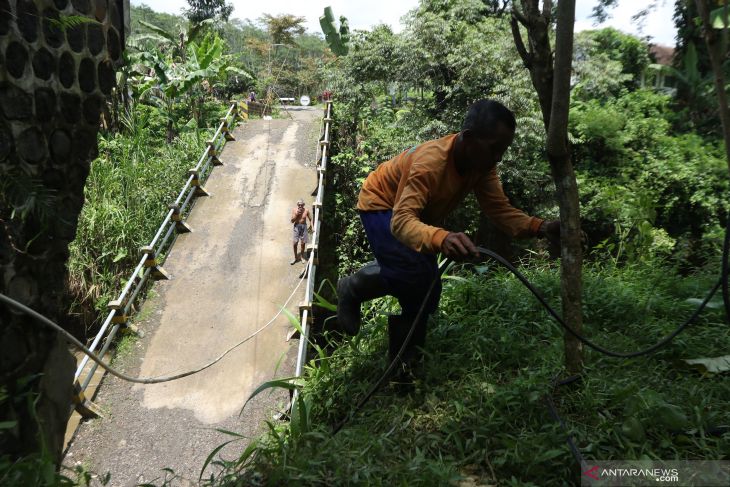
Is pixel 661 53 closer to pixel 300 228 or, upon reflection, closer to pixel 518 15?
pixel 300 228

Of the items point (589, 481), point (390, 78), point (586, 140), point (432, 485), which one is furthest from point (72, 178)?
point (586, 140)

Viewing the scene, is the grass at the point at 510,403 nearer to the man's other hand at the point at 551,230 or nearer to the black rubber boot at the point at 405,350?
the black rubber boot at the point at 405,350

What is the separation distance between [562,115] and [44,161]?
257cm

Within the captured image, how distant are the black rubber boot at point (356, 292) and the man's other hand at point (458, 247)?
82 cm

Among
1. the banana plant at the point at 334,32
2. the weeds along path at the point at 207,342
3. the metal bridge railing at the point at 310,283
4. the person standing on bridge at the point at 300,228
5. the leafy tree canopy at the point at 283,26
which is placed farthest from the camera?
the leafy tree canopy at the point at 283,26

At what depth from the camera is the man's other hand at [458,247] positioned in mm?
2367

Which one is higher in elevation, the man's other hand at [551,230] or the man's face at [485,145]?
the man's face at [485,145]

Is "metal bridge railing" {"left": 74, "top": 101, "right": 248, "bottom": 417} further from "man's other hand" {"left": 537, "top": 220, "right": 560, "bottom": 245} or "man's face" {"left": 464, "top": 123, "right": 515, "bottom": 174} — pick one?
"man's other hand" {"left": 537, "top": 220, "right": 560, "bottom": 245}

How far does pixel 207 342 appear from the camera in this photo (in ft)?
19.5

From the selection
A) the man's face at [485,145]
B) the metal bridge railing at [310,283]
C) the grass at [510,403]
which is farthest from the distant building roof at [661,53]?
the man's face at [485,145]

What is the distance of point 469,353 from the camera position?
3.43m

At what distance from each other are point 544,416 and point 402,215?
1.22 metres

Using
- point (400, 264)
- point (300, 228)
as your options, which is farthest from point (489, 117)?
point (300, 228)

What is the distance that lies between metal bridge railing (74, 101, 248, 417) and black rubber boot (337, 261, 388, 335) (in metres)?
2.62
